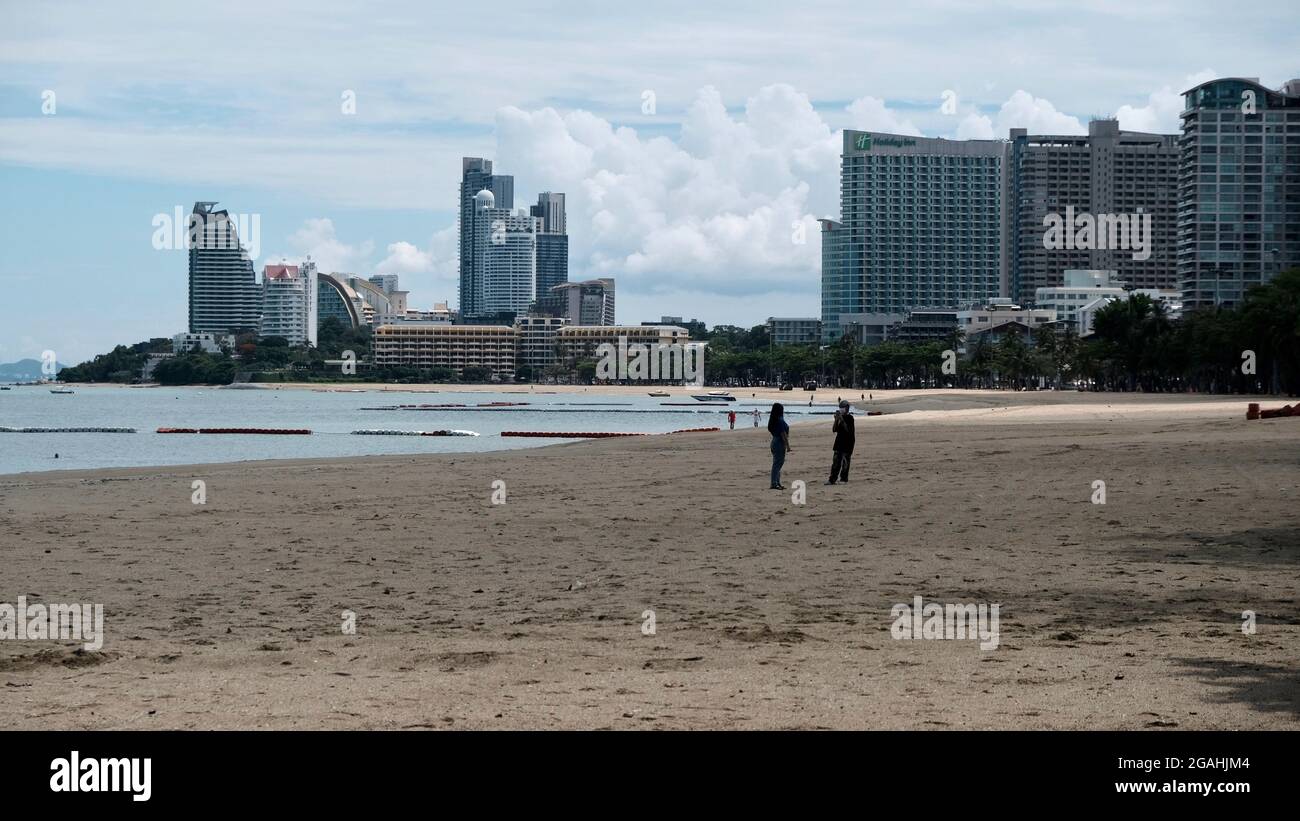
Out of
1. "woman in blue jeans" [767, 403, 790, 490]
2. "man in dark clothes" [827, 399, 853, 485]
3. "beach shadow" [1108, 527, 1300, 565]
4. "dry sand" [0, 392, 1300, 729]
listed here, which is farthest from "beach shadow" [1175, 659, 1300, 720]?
"man in dark clothes" [827, 399, 853, 485]

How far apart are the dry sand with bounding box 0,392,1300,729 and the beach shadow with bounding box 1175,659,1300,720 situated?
0.04 m

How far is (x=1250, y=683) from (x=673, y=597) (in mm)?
7082

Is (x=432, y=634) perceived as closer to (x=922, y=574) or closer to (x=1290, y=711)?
(x=922, y=574)

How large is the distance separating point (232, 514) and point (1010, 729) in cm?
1971

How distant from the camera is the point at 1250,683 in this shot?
11773 millimetres

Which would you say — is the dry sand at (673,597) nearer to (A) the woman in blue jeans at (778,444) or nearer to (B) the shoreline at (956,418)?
(A) the woman in blue jeans at (778,444)

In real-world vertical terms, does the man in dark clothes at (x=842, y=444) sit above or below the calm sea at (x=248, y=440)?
above

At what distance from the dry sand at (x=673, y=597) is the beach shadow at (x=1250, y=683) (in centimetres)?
4

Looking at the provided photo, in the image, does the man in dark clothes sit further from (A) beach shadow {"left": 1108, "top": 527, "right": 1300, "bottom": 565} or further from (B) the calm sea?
(B) the calm sea

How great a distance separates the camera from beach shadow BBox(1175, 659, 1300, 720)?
10953mm

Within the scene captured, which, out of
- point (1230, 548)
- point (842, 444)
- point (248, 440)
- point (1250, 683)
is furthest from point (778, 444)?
point (248, 440)

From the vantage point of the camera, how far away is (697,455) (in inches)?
1713

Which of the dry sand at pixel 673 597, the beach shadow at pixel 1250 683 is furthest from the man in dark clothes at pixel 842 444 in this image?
the beach shadow at pixel 1250 683

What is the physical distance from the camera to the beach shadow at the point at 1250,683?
10953 millimetres
